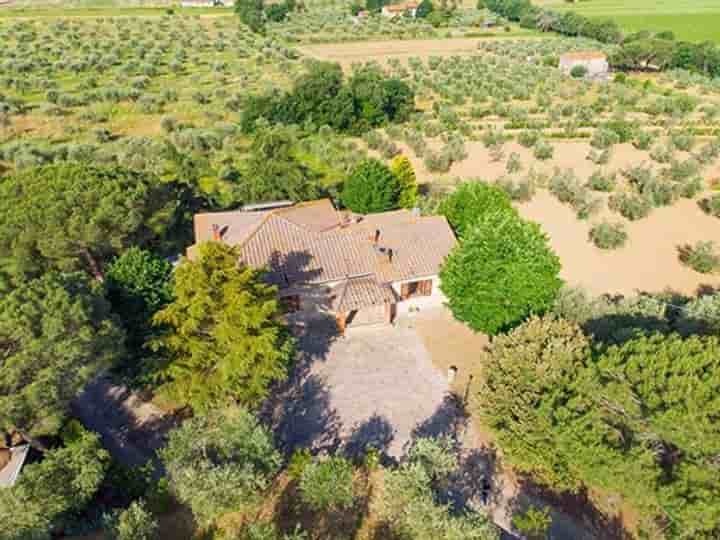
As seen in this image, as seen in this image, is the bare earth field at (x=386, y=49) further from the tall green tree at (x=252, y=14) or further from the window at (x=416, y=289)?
the window at (x=416, y=289)

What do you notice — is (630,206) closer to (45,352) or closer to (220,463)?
(220,463)

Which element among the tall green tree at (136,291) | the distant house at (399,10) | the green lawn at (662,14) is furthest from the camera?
the distant house at (399,10)

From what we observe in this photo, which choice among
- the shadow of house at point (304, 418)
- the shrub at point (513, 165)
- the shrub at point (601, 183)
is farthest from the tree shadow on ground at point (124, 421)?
the shrub at point (601, 183)

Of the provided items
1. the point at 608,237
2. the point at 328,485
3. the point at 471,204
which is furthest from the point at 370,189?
the point at 328,485

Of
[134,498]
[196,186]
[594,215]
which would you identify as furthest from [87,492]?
[594,215]

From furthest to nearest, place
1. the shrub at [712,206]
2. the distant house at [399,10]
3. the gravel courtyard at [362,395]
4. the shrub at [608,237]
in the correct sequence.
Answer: the distant house at [399,10]
the shrub at [712,206]
the shrub at [608,237]
the gravel courtyard at [362,395]

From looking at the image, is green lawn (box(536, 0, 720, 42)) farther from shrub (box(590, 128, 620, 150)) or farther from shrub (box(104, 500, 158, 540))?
shrub (box(104, 500, 158, 540))

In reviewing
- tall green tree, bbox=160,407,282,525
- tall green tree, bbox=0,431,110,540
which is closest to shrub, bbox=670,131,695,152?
tall green tree, bbox=160,407,282,525
